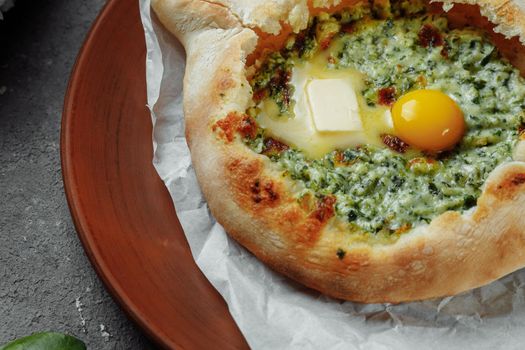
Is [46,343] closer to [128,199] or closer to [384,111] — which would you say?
[128,199]

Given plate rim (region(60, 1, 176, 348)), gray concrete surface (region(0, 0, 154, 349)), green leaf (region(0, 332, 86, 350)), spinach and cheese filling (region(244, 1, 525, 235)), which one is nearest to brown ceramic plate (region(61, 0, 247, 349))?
plate rim (region(60, 1, 176, 348))

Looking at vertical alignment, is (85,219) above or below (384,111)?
below

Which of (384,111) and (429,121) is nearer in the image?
(429,121)

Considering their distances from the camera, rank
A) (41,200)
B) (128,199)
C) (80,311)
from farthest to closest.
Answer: (41,200) → (80,311) → (128,199)

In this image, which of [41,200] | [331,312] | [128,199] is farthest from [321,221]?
[41,200]

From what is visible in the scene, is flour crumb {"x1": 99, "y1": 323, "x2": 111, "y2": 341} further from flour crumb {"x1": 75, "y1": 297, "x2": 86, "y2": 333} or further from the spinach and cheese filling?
the spinach and cheese filling

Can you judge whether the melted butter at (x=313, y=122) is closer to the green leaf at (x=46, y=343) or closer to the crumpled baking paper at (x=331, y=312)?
the crumpled baking paper at (x=331, y=312)

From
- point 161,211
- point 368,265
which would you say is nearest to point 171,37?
point 161,211
